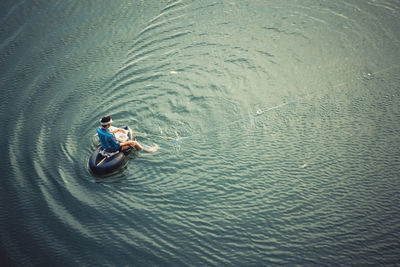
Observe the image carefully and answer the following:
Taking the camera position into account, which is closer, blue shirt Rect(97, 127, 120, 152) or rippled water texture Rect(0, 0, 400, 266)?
rippled water texture Rect(0, 0, 400, 266)

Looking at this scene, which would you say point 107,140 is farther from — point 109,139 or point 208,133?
point 208,133

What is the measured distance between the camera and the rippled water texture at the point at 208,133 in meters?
5.07

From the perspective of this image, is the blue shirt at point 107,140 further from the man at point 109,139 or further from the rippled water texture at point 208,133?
the rippled water texture at point 208,133

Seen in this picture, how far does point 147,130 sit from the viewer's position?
6.69m

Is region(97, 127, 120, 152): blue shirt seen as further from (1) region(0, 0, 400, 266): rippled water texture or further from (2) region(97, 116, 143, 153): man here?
(1) region(0, 0, 400, 266): rippled water texture

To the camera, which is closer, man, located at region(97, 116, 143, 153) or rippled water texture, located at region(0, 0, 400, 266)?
rippled water texture, located at region(0, 0, 400, 266)

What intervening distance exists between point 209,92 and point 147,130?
1.91 metres

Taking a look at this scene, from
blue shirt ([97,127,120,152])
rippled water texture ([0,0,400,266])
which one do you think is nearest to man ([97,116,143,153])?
blue shirt ([97,127,120,152])

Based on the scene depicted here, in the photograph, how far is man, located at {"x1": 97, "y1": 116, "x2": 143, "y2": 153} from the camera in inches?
221

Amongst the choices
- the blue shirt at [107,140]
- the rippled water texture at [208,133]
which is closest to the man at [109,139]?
the blue shirt at [107,140]

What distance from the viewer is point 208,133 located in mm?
6609

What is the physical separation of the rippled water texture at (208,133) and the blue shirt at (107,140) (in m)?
0.49

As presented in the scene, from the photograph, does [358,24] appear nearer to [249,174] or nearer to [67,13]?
[249,174]

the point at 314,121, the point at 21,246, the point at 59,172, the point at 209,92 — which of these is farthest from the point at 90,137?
the point at 314,121
